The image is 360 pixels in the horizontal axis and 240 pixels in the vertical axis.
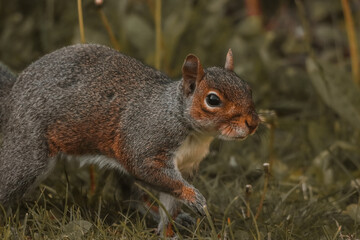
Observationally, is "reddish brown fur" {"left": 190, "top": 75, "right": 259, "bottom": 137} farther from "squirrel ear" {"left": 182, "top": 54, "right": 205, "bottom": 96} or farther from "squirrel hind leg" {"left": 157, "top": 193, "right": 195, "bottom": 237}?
"squirrel hind leg" {"left": 157, "top": 193, "right": 195, "bottom": 237}

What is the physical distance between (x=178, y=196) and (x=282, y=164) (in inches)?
67.4

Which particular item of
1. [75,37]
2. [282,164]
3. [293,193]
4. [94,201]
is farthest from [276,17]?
[94,201]

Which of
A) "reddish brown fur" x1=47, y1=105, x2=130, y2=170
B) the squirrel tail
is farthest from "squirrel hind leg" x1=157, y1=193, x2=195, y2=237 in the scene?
the squirrel tail

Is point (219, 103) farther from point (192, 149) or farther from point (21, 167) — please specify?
point (21, 167)

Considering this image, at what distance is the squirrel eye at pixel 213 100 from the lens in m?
3.71

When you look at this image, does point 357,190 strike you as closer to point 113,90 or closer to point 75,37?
point 113,90

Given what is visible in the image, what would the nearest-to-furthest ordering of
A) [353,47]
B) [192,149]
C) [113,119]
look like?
[192,149], [113,119], [353,47]

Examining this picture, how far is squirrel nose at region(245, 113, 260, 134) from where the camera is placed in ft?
12.1

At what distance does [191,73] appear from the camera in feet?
12.5

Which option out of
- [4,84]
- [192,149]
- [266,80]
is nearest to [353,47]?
[266,80]

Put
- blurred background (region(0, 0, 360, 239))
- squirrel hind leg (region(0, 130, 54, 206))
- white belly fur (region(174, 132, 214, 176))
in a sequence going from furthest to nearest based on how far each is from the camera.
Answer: blurred background (region(0, 0, 360, 239)) < squirrel hind leg (region(0, 130, 54, 206)) < white belly fur (region(174, 132, 214, 176))

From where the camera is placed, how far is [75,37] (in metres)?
6.54

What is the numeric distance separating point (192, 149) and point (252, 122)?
409 millimetres

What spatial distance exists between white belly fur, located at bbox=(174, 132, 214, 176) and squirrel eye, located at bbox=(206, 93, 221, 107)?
0.69 feet
